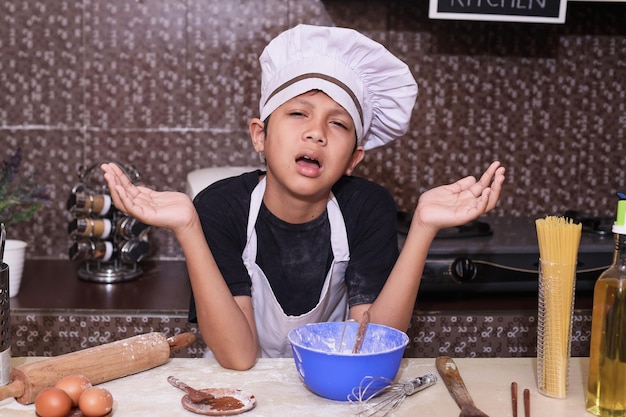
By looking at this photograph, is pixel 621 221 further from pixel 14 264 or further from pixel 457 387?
pixel 14 264

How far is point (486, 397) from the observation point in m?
0.97

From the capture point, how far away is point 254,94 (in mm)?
2236

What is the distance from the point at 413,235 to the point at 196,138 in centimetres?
117

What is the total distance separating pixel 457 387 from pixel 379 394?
4.2 inches

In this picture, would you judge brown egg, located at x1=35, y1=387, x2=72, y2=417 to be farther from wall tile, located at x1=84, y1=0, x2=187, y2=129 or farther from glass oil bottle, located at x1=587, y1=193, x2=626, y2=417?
wall tile, located at x1=84, y1=0, x2=187, y2=129

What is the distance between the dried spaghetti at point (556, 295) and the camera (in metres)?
0.97

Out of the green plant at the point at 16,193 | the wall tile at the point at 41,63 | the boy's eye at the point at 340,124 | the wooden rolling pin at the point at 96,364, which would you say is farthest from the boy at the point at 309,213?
the wall tile at the point at 41,63

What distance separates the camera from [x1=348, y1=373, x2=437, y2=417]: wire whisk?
3.01 ft

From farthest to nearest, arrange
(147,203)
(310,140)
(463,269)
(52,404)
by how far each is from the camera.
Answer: (463,269) < (310,140) < (147,203) < (52,404)

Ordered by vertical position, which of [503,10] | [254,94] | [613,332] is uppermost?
[503,10]

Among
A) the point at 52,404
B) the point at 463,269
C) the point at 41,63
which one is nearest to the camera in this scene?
the point at 52,404

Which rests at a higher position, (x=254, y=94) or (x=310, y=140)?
(x=254, y=94)

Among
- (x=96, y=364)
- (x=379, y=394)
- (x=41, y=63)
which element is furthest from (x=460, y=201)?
(x=41, y=63)

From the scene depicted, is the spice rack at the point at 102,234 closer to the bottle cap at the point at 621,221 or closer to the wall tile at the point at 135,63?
the wall tile at the point at 135,63
